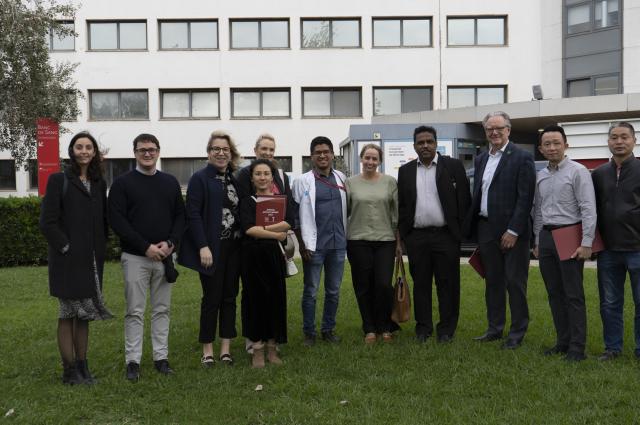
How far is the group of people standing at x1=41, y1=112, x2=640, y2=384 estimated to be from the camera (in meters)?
5.46

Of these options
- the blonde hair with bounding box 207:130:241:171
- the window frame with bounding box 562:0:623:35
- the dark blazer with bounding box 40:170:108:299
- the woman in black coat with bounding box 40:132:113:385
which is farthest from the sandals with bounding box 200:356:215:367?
the window frame with bounding box 562:0:623:35

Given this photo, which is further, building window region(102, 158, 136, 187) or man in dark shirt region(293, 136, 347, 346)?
building window region(102, 158, 136, 187)

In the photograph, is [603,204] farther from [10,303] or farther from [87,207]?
[10,303]

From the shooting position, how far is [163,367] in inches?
227

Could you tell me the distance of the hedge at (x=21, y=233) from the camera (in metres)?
14.4

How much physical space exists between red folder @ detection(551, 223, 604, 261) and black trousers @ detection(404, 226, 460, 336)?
109 cm

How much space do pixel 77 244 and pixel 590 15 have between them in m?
29.8

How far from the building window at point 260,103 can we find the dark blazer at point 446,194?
26.0 metres

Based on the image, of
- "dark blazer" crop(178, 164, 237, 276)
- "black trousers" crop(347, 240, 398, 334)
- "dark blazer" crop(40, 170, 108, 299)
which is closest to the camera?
"dark blazer" crop(40, 170, 108, 299)

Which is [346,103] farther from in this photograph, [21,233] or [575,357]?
[575,357]

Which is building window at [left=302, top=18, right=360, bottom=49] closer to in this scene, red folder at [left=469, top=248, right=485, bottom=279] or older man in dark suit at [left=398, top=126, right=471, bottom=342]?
older man in dark suit at [left=398, top=126, right=471, bottom=342]

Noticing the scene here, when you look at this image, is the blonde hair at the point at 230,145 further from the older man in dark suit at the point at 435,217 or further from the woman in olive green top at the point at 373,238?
the older man in dark suit at the point at 435,217

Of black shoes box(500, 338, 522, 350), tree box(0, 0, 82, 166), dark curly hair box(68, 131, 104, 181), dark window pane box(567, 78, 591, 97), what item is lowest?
black shoes box(500, 338, 522, 350)

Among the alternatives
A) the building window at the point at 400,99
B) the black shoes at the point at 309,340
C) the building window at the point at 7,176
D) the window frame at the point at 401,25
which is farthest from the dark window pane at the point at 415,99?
the black shoes at the point at 309,340
